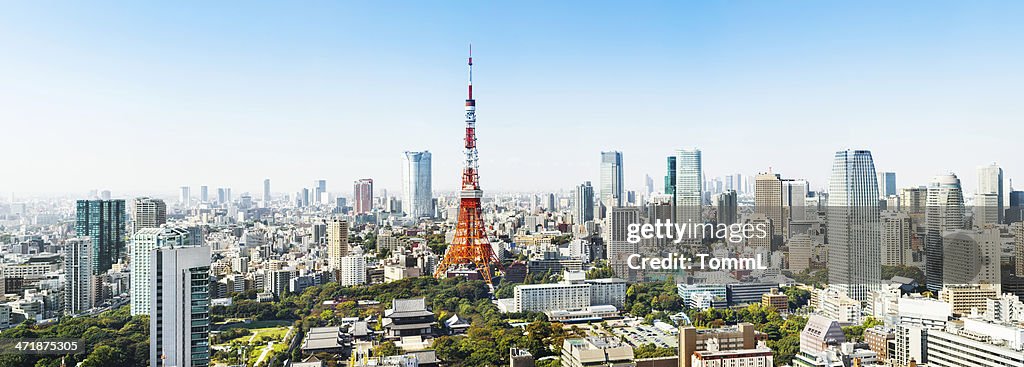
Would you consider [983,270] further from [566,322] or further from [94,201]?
[94,201]

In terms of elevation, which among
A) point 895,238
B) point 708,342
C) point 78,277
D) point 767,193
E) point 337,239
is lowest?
point 708,342

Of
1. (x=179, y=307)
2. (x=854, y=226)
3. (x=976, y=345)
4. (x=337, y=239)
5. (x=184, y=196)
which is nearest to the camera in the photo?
(x=179, y=307)

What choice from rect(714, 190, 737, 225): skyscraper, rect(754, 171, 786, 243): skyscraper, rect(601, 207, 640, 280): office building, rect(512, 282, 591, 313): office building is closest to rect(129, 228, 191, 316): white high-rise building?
rect(512, 282, 591, 313): office building

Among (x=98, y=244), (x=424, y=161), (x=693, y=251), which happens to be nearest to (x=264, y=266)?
(x=98, y=244)

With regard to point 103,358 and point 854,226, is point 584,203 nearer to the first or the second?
point 854,226

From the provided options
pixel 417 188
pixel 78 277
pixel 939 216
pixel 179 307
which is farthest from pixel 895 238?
pixel 417 188

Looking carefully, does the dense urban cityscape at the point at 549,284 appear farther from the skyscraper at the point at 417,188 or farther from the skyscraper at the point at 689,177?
the skyscraper at the point at 417,188
